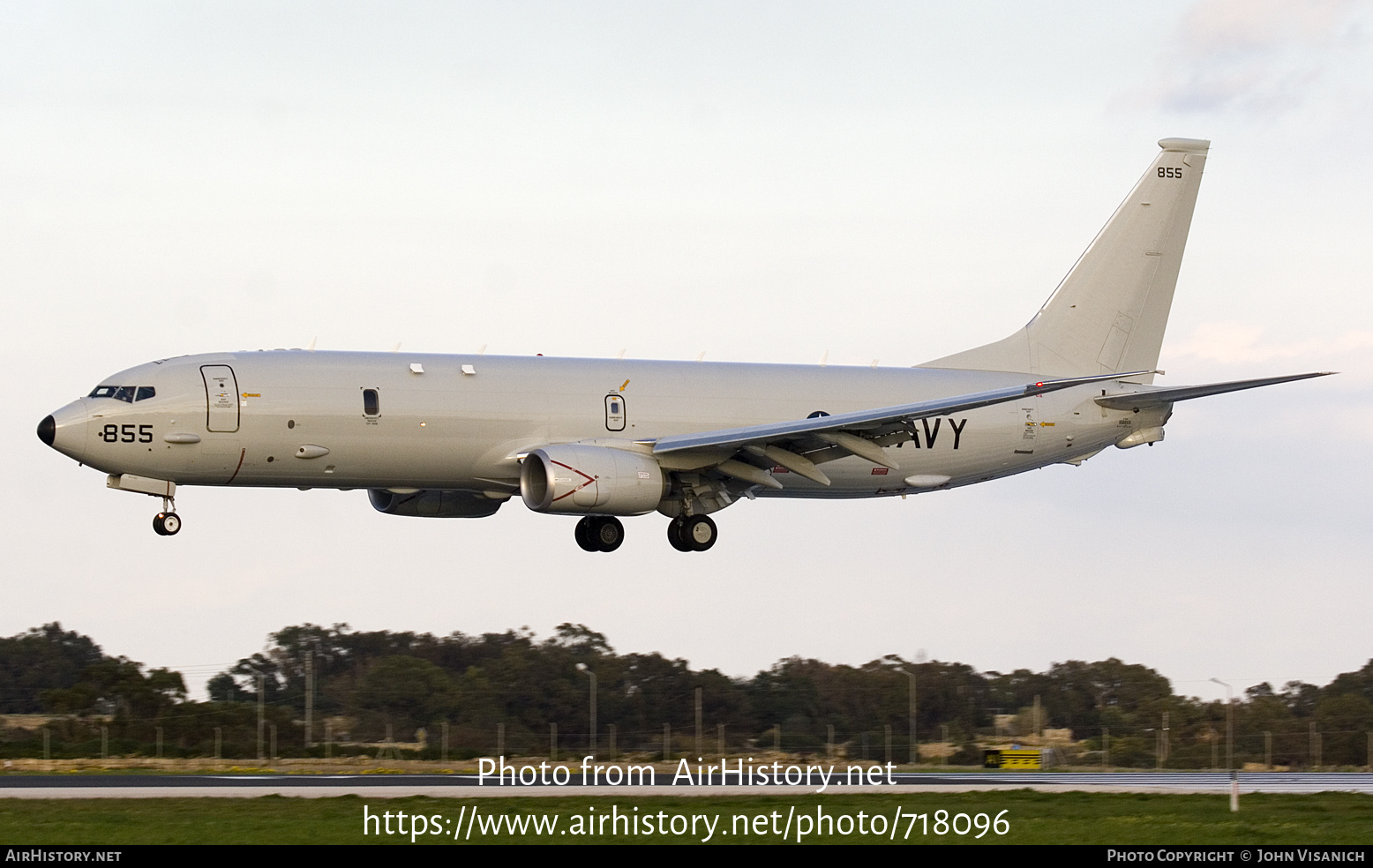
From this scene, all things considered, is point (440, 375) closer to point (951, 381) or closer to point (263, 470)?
point (263, 470)

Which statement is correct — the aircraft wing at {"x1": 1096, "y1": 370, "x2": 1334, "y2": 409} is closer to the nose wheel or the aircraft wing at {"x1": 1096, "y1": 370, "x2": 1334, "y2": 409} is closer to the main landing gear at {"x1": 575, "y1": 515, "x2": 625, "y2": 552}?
the main landing gear at {"x1": 575, "y1": 515, "x2": 625, "y2": 552}

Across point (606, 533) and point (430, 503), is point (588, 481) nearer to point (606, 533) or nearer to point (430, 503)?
point (606, 533)

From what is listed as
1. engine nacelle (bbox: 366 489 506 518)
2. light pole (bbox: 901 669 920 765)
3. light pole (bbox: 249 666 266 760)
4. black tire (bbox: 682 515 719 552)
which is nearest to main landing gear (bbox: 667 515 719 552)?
black tire (bbox: 682 515 719 552)

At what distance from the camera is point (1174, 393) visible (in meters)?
46.9

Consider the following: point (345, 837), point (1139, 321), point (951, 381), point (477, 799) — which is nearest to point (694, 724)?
point (951, 381)

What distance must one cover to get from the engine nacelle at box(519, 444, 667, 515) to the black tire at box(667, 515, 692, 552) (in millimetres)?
2792

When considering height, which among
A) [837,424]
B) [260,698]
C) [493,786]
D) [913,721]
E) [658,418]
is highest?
[658,418]

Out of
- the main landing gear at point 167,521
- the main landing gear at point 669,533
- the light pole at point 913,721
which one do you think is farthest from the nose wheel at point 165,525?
the light pole at point 913,721

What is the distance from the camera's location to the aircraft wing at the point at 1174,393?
4275 centimetres

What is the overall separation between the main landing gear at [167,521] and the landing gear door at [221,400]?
244 cm

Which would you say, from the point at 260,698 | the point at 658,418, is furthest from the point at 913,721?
the point at 260,698

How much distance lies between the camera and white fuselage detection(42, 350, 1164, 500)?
131 ft

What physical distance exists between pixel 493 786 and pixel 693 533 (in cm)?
1429
